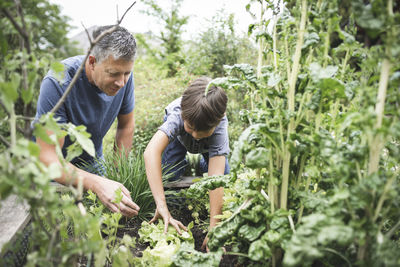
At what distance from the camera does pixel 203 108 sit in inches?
67.2

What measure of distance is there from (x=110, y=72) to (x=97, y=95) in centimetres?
39

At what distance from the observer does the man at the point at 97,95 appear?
5.11ft

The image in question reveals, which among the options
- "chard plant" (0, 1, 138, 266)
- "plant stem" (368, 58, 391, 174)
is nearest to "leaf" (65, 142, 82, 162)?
"chard plant" (0, 1, 138, 266)

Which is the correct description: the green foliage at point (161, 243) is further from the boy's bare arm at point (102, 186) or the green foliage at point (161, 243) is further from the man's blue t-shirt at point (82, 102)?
the man's blue t-shirt at point (82, 102)

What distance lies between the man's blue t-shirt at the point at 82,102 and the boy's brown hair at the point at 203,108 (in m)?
0.78

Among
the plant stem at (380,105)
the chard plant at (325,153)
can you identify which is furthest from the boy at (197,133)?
the plant stem at (380,105)

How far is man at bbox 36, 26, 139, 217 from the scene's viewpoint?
5.11 ft

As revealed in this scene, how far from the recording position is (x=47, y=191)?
693mm

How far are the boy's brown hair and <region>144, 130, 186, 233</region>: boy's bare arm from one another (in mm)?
242

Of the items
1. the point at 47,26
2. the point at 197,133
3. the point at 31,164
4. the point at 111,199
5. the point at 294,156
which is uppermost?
the point at 47,26

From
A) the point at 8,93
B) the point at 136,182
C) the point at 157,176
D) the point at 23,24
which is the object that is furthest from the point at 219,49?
the point at 8,93

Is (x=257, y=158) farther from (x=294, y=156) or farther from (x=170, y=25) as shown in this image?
(x=170, y=25)

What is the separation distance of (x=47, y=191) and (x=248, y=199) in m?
0.72

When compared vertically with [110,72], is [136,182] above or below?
below
